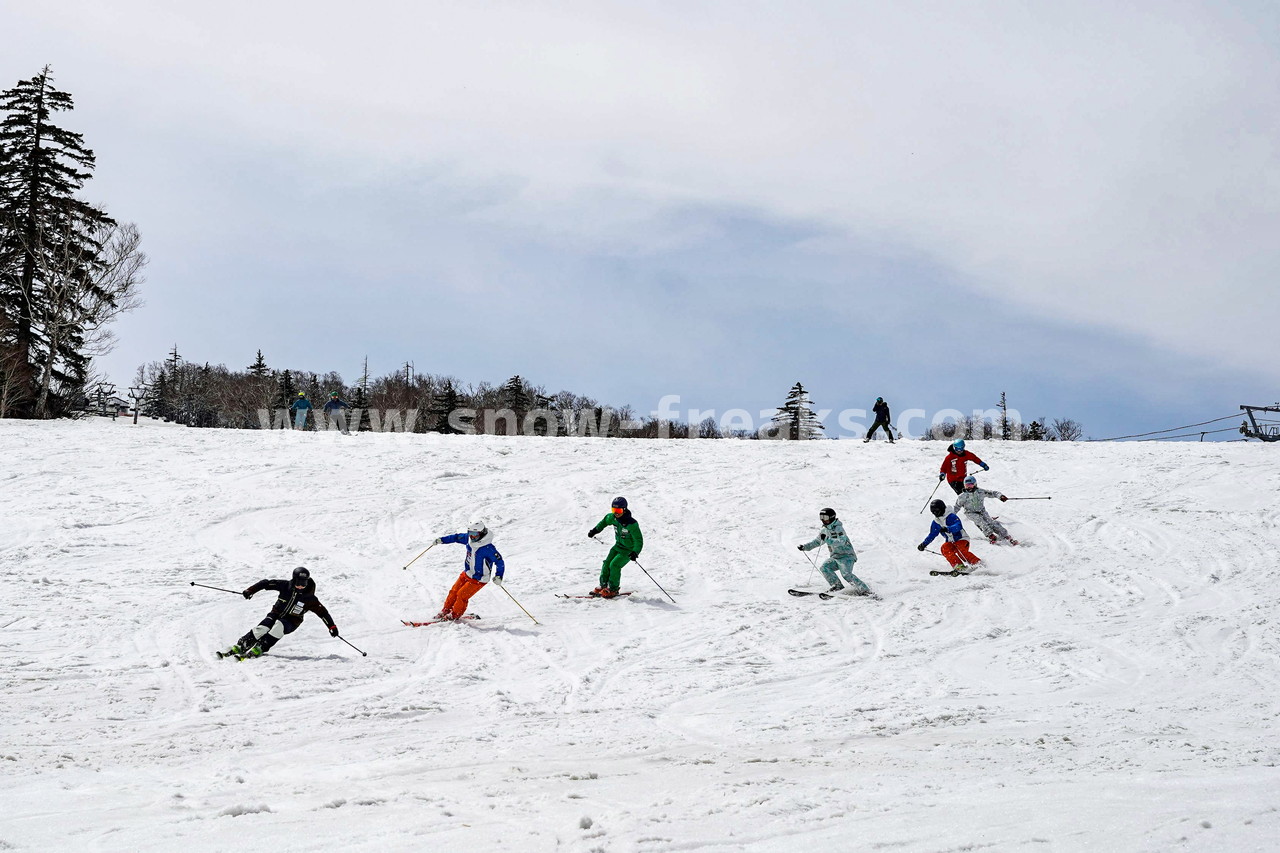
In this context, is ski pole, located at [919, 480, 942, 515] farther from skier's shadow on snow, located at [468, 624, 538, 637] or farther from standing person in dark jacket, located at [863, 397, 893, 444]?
skier's shadow on snow, located at [468, 624, 538, 637]

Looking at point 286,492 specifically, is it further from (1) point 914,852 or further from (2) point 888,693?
(1) point 914,852

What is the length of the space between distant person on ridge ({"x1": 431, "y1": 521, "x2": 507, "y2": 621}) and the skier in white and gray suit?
867 cm

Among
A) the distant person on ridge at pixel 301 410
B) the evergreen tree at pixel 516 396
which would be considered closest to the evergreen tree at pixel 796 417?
the evergreen tree at pixel 516 396

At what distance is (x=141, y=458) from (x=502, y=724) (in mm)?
17506

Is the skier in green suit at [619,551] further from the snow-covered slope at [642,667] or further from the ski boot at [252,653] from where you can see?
the ski boot at [252,653]

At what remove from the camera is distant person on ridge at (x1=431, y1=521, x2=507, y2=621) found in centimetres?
1152

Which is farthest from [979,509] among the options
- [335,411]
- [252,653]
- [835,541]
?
[335,411]

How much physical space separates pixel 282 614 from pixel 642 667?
4492 millimetres

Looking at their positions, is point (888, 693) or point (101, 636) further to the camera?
point (101, 636)

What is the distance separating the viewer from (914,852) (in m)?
4.43

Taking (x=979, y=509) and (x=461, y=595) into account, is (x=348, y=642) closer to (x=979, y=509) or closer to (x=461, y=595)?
(x=461, y=595)

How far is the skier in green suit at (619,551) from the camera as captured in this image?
12.9 m

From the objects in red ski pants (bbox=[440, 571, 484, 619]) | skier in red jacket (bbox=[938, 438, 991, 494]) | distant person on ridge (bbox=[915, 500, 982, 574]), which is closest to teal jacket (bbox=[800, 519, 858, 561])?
distant person on ridge (bbox=[915, 500, 982, 574])

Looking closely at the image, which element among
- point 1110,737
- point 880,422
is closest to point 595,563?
point 1110,737
